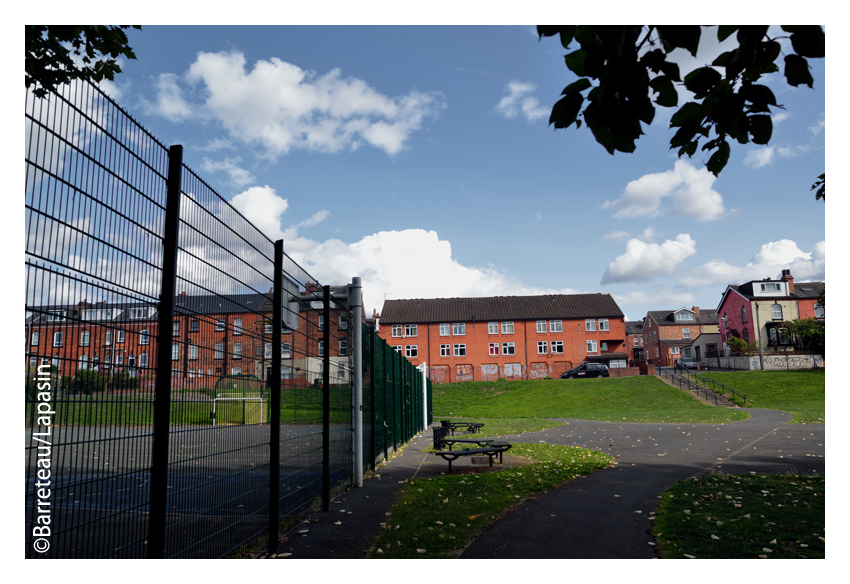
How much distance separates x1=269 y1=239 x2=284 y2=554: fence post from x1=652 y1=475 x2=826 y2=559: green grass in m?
3.17

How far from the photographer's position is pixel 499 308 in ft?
210

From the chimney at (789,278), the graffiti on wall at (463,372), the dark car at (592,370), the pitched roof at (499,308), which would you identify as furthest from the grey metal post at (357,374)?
the chimney at (789,278)

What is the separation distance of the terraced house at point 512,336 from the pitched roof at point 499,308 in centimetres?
10

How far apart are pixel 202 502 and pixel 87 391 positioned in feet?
4.75

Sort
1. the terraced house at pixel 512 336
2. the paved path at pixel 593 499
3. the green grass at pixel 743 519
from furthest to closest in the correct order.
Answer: the terraced house at pixel 512 336 → the paved path at pixel 593 499 → the green grass at pixel 743 519

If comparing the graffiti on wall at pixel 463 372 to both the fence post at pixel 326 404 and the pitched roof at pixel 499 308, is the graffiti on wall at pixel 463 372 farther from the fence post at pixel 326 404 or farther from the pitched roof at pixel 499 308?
the fence post at pixel 326 404

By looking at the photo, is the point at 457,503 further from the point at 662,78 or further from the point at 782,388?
the point at 782,388

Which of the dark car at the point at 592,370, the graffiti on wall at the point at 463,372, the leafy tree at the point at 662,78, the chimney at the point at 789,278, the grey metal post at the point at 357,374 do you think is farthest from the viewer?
the chimney at the point at 789,278

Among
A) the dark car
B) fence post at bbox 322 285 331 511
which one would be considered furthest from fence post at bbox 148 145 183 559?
the dark car

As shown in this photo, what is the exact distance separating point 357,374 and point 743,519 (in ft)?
16.9

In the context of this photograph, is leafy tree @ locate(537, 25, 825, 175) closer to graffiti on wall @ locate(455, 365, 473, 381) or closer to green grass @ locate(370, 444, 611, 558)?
green grass @ locate(370, 444, 611, 558)

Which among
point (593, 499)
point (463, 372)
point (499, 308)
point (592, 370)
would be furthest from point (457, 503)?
point (499, 308)

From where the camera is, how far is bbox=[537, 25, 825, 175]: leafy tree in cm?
295

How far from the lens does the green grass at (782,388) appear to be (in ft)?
101
